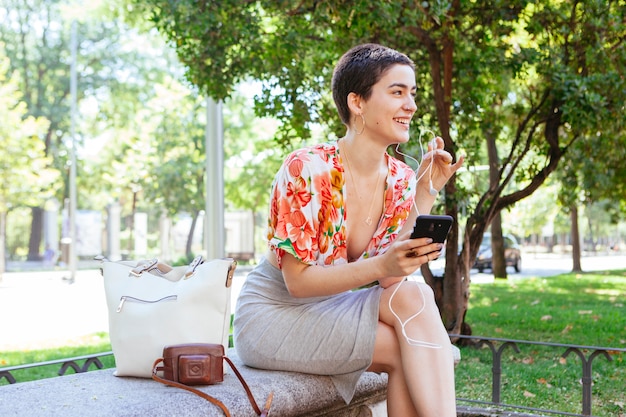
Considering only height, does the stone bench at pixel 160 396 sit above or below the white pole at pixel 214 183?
below

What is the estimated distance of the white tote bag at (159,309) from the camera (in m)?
2.60

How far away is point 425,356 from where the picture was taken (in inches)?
96.9

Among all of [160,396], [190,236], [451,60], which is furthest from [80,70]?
[160,396]

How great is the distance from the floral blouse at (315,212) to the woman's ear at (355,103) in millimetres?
161

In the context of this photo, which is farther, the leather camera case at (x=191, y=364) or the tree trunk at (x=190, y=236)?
the tree trunk at (x=190, y=236)

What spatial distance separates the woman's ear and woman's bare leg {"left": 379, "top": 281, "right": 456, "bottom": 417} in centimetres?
72

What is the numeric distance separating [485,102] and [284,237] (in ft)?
21.6

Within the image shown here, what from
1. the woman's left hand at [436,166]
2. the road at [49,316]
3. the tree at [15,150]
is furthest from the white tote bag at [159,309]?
the tree at [15,150]

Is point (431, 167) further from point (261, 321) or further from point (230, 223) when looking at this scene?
point (230, 223)

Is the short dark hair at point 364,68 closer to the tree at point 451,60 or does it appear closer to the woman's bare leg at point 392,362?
the woman's bare leg at point 392,362

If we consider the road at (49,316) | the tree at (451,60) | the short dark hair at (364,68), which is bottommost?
the road at (49,316)

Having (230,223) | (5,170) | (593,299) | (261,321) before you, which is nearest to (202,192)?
(230,223)

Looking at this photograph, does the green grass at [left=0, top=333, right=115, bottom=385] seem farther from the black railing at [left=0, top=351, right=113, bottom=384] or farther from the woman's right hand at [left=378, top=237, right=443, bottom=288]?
the woman's right hand at [left=378, top=237, right=443, bottom=288]

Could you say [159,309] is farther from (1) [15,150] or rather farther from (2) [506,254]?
(2) [506,254]
